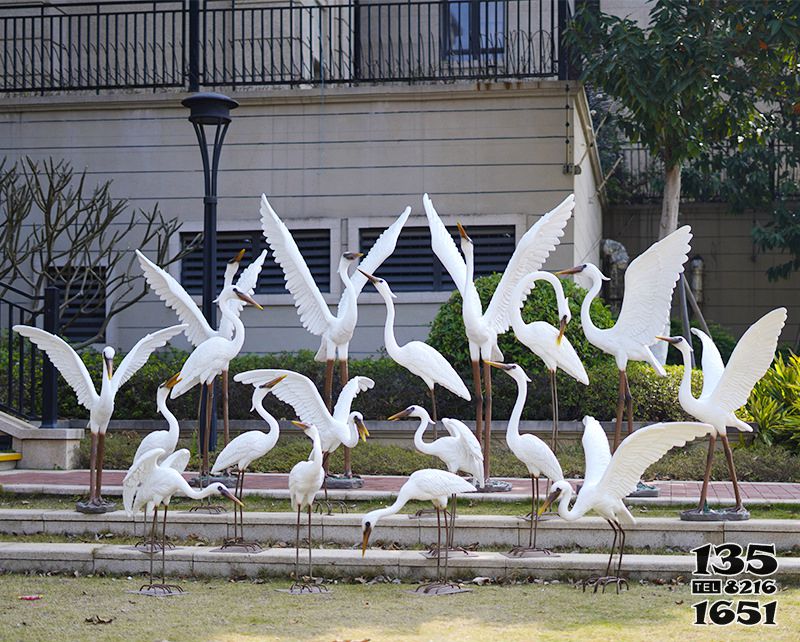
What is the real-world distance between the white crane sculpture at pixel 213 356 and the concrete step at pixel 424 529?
1138mm

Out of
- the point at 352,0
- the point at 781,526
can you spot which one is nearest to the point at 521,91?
the point at 352,0

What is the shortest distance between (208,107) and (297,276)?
2.14 metres

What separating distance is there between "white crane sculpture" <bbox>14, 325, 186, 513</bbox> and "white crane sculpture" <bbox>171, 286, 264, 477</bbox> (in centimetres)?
40

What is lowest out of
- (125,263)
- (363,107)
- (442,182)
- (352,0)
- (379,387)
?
(379,387)

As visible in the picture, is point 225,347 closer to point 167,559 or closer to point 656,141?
point 167,559

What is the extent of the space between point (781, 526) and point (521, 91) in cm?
920

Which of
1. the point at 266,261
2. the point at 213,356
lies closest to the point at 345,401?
the point at 213,356

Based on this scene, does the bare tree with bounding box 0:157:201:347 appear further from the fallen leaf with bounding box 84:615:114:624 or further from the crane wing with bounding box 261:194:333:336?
the fallen leaf with bounding box 84:615:114:624

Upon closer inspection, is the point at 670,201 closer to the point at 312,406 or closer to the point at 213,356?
the point at 213,356

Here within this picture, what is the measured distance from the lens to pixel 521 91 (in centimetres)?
1630

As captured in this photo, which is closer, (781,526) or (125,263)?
(781,526)

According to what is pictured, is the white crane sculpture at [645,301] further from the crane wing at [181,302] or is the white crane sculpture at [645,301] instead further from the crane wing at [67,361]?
the crane wing at [67,361]

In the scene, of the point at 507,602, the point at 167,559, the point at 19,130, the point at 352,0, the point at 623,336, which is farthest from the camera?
the point at 352,0

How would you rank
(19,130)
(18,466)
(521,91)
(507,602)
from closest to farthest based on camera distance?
(507,602) → (18,466) → (521,91) → (19,130)
